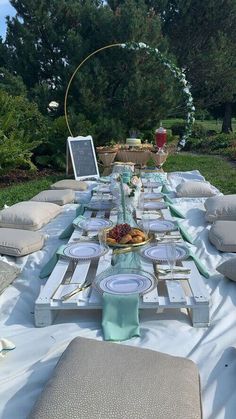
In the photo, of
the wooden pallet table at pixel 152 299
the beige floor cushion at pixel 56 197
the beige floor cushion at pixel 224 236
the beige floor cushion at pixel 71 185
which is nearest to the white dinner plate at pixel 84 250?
the wooden pallet table at pixel 152 299

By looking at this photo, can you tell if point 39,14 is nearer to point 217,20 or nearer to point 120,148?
A: point 120,148

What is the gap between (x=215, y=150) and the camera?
1505 centimetres

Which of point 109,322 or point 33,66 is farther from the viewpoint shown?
point 33,66

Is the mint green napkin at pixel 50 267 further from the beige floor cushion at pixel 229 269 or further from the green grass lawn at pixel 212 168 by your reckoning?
the green grass lawn at pixel 212 168

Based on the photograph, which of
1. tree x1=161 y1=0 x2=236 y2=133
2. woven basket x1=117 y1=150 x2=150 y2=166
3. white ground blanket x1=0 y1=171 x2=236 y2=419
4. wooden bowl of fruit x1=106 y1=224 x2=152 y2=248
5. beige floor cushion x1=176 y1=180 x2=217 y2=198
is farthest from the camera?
tree x1=161 y1=0 x2=236 y2=133

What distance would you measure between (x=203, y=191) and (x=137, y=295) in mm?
3987

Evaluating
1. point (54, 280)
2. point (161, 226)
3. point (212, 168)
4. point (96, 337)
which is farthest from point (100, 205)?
point (212, 168)

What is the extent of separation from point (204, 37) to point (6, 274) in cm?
1549

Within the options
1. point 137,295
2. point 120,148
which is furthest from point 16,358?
point 120,148

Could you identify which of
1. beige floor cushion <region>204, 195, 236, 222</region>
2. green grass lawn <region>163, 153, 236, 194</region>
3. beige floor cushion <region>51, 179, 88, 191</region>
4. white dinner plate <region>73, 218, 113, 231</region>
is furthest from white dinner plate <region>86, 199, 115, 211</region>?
green grass lawn <region>163, 153, 236, 194</region>

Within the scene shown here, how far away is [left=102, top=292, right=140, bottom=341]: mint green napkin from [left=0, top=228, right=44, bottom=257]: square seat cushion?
1522mm

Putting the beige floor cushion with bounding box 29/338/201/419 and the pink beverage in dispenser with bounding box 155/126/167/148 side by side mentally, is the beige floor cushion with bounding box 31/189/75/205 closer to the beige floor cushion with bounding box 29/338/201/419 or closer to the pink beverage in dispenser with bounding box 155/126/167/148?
the pink beverage in dispenser with bounding box 155/126/167/148

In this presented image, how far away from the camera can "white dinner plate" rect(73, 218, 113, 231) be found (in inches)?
170

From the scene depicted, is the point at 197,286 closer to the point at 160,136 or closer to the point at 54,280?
the point at 54,280
